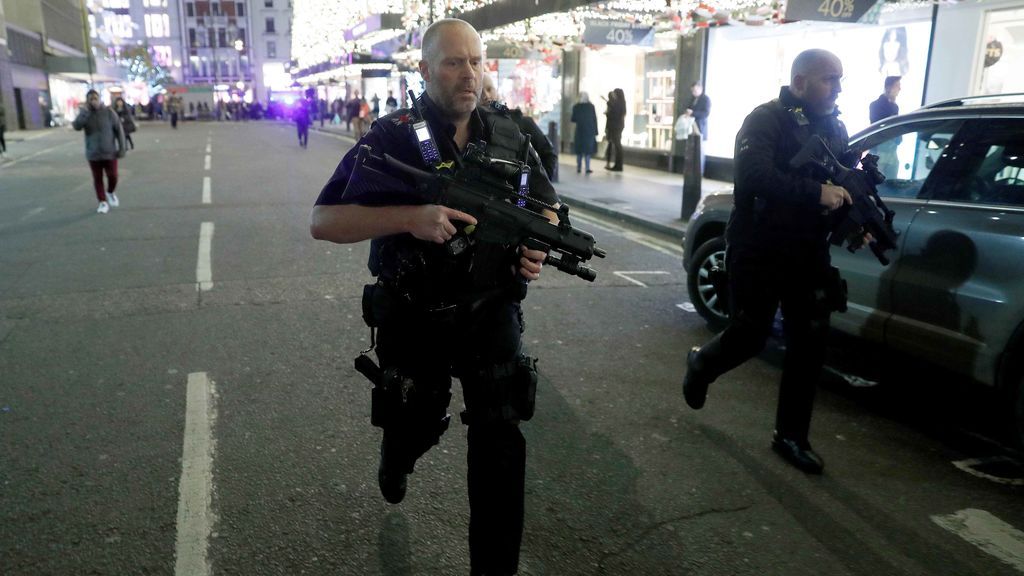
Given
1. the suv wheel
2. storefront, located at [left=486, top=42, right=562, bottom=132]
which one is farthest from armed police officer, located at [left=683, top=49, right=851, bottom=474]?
storefront, located at [left=486, top=42, right=562, bottom=132]

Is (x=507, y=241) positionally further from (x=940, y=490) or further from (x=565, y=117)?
(x=565, y=117)

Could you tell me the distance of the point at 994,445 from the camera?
406cm

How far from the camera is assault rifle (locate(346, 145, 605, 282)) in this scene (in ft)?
8.00

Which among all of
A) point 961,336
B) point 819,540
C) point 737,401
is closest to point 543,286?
point 737,401

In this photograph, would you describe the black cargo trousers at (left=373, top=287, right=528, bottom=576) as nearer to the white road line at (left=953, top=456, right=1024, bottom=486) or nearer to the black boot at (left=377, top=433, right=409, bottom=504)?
the black boot at (left=377, top=433, right=409, bottom=504)

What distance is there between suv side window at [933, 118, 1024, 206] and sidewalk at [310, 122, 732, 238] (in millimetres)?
4526

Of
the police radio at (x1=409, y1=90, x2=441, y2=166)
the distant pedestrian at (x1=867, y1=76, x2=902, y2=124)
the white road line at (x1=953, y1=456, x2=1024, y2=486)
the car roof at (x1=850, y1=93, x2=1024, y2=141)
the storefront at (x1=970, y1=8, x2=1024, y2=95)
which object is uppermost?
the storefront at (x1=970, y1=8, x2=1024, y2=95)

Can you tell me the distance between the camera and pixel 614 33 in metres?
16.6

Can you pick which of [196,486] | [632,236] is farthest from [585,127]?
[196,486]

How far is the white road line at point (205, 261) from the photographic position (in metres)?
7.40

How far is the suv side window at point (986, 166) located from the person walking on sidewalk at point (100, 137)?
1161 centimetres

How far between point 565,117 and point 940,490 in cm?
2185

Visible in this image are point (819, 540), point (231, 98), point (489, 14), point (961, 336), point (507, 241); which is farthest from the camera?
point (231, 98)

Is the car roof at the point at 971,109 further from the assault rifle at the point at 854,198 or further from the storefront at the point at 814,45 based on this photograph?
the storefront at the point at 814,45
